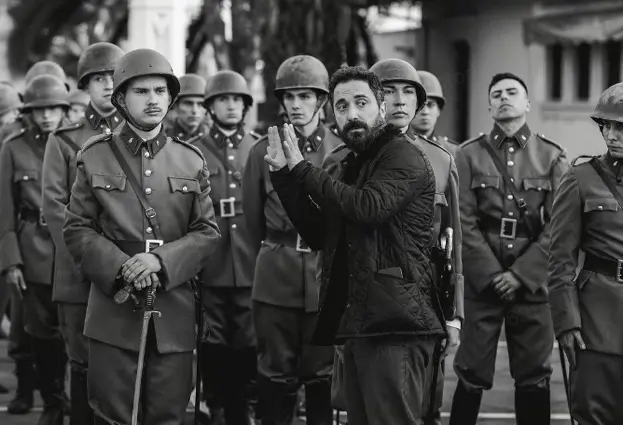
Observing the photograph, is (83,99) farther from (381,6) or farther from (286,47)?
(381,6)

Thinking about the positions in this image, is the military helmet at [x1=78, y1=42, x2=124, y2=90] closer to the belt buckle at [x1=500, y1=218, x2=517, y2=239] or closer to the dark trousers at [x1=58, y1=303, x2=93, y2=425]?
the dark trousers at [x1=58, y1=303, x2=93, y2=425]

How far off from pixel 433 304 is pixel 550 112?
15.3 meters

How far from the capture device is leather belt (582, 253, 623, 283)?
243 inches

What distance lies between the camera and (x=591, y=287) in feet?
20.5

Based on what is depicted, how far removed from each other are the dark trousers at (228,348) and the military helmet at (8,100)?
11.1ft

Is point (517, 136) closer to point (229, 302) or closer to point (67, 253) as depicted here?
point (229, 302)

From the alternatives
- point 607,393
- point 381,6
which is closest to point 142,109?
point 607,393

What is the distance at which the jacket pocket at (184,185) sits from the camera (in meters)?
6.23

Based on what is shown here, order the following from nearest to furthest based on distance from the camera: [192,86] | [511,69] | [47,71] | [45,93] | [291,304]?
[291,304] < [45,93] < [47,71] < [192,86] < [511,69]

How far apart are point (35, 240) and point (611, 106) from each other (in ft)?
13.5

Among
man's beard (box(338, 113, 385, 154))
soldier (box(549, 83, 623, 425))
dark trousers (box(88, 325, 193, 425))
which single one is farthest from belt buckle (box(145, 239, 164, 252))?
soldier (box(549, 83, 623, 425))

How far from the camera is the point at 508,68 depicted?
67.1 feet

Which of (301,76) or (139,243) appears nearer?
(139,243)

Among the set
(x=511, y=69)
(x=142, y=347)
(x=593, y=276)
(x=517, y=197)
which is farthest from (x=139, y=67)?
(x=511, y=69)
